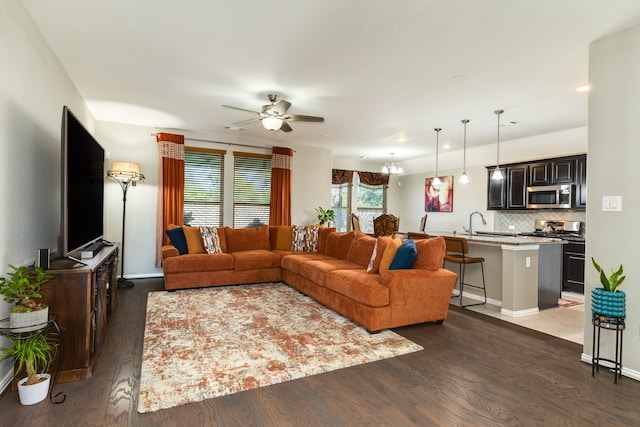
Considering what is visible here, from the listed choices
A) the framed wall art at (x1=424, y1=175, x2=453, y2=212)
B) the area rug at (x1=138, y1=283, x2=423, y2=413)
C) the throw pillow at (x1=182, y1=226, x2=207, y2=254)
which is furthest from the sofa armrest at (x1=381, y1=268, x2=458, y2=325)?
the framed wall art at (x1=424, y1=175, x2=453, y2=212)

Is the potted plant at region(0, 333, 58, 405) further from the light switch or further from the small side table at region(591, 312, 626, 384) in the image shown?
the light switch

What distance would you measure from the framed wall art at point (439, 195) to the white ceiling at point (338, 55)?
3.07 m

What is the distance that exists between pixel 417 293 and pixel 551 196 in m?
4.14

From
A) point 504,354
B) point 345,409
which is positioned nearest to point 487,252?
point 504,354

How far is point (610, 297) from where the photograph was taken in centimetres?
243

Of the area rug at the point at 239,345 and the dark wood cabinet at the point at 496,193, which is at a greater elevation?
the dark wood cabinet at the point at 496,193

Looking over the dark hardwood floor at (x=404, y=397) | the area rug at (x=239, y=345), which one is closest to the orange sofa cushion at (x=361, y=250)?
the area rug at (x=239, y=345)

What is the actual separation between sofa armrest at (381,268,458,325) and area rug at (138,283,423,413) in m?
0.29

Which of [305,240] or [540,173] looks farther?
[540,173]

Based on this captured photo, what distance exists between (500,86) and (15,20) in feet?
14.5

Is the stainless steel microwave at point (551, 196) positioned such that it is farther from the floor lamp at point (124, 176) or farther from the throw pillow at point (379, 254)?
the floor lamp at point (124, 176)

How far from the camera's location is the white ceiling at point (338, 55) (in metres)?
2.45

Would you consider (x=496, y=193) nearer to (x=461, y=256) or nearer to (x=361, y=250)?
(x=461, y=256)

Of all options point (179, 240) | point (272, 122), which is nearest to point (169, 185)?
point (179, 240)
